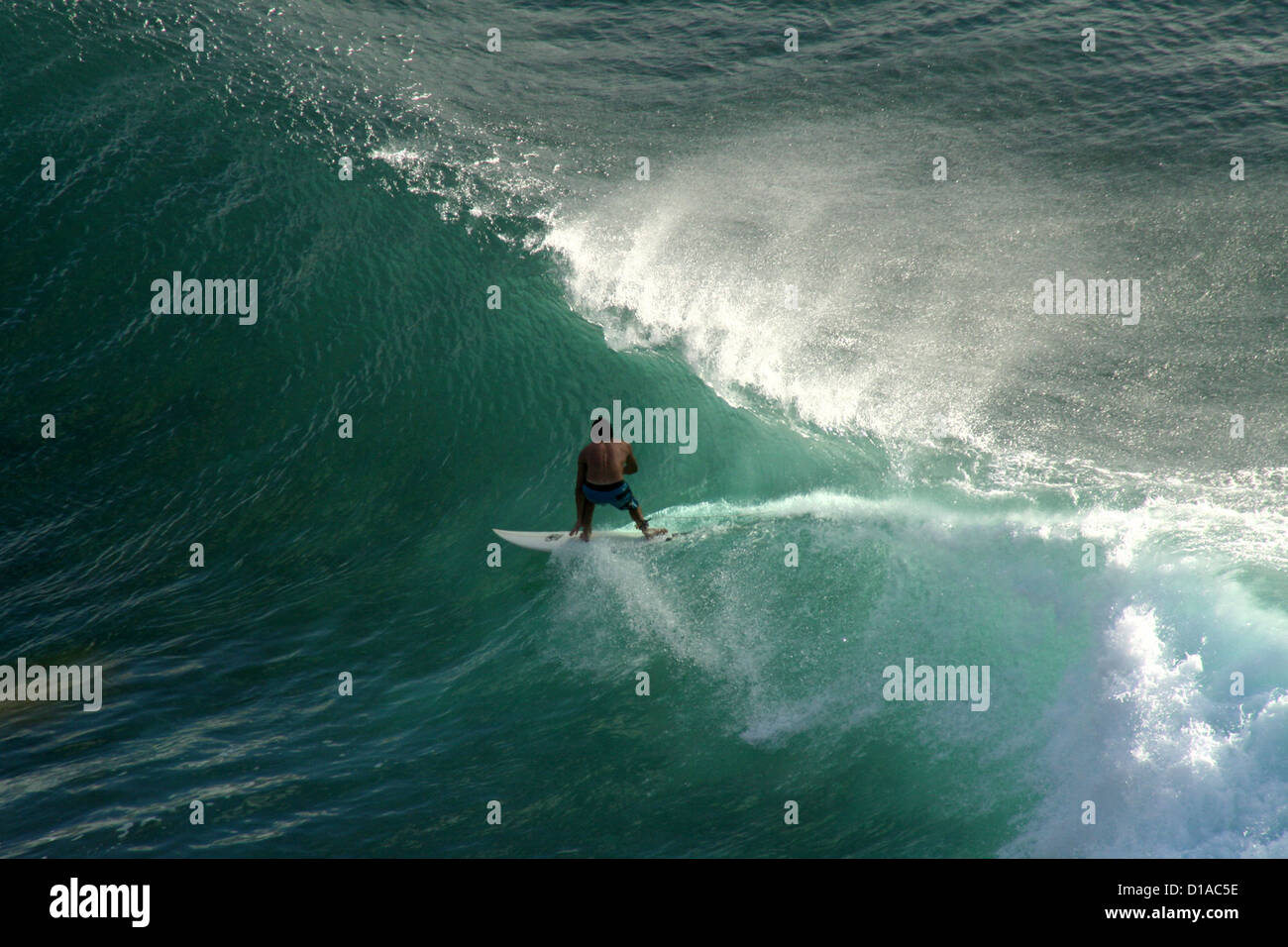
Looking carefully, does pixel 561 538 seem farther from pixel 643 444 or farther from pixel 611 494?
pixel 643 444

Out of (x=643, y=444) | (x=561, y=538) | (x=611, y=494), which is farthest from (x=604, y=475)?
(x=643, y=444)

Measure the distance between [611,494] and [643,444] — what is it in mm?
2422

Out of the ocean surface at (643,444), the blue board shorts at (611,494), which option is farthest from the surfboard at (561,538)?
the blue board shorts at (611,494)

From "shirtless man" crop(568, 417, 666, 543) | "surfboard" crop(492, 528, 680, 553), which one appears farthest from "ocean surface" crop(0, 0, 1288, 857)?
"shirtless man" crop(568, 417, 666, 543)

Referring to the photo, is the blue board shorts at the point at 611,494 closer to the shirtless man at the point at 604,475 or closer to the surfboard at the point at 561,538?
the shirtless man at the point at 604,475

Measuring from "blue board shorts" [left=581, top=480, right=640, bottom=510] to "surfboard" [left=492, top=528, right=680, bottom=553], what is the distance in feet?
1.79

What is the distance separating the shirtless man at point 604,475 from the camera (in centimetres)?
1127

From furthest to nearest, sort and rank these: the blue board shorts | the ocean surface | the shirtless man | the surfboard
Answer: the surfboard, the blue board shorts, the shirtless man, the ocean surface

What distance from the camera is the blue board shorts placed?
11391 millimetres

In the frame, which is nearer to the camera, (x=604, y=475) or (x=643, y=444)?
(x=604, y=475)

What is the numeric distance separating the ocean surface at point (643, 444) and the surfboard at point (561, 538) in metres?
0.13

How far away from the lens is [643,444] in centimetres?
1373

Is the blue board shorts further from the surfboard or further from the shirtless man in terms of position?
the surfboard

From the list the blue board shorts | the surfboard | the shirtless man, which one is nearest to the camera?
the shirtless man
